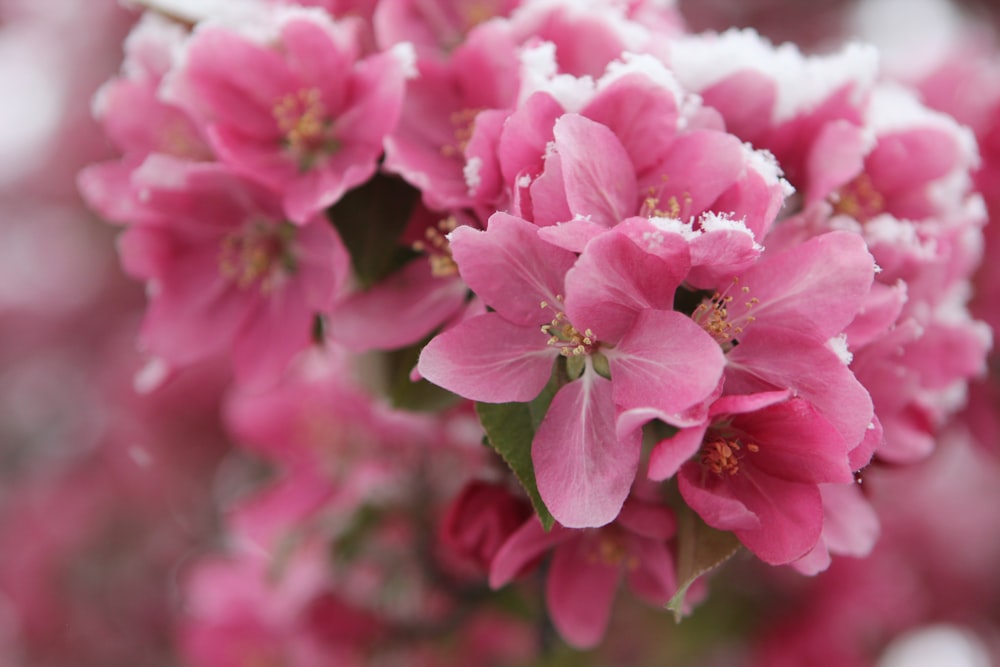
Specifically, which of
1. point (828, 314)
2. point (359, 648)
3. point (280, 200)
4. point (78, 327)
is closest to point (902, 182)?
point (828, 314)

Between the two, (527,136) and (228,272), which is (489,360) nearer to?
(527,136)

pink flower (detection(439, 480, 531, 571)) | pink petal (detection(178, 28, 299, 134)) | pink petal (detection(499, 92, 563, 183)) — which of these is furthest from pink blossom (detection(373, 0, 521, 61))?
pink flower (detection(439, 480, 531, 571))

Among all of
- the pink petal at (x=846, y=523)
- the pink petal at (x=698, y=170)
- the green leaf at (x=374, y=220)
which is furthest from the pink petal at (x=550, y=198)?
the pink petal at (x=846, y=523)

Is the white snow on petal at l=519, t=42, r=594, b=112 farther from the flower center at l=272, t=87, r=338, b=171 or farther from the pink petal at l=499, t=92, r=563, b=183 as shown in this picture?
the flower center at l=272, t=87, r=338, b=171

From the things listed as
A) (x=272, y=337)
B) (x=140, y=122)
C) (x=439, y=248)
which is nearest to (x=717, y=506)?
(x=439, y=248)

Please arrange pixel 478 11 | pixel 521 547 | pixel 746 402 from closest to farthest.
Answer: pixel 746 402, pixel 521 547, pixel 478 11

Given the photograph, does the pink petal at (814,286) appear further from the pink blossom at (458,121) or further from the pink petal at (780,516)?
the pink blossom at (458,121)

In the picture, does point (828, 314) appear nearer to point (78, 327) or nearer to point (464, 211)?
point (464, 211)
